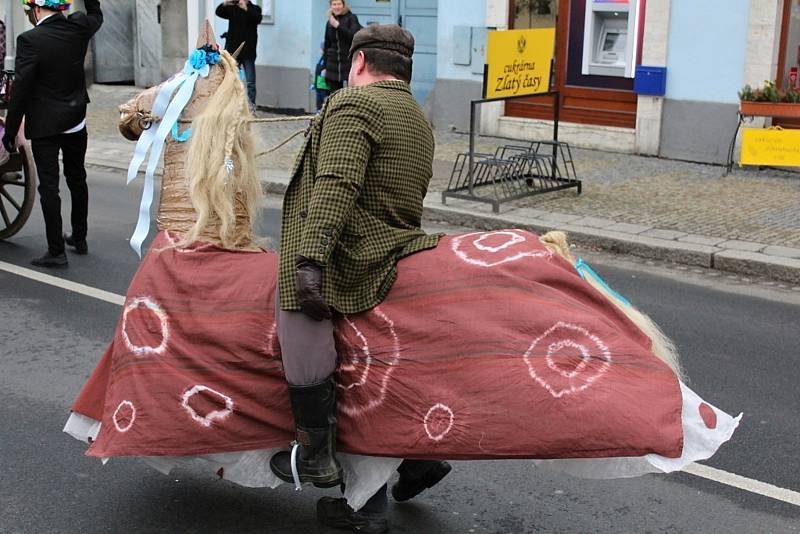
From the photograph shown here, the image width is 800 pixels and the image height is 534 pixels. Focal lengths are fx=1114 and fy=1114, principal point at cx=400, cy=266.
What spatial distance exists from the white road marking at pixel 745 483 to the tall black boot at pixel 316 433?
1.68 metres

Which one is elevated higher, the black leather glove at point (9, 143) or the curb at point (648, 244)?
the black leather glove at point (9, 143)

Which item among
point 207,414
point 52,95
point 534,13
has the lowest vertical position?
point 207,414

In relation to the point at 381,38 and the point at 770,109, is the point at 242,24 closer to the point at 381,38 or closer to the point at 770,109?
the point at 770,109

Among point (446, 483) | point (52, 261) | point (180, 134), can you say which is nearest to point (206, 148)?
point (180, 134)

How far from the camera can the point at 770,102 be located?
11289 mm

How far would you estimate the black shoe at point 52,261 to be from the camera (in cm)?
782

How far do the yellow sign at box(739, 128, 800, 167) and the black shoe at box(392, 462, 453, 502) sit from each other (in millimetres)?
→ 7916

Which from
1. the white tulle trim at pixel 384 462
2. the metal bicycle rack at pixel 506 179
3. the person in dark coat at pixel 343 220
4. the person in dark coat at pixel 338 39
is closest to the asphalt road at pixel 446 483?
the white tulle trim at pixel 384 462

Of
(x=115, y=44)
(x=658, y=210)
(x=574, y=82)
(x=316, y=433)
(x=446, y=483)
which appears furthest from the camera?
(x=115, y=44)

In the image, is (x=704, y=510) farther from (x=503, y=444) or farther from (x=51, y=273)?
(x=51, y=273)

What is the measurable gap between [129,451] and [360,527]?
2.84 feet

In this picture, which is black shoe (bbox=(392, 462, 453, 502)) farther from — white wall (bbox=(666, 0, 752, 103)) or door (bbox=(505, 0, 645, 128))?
door (bbox=(505, 0, 645, 128))

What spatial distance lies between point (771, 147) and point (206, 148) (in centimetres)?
860

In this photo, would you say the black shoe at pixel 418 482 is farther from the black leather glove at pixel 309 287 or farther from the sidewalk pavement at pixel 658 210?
the sidewalk pavement at pixel 658 210
